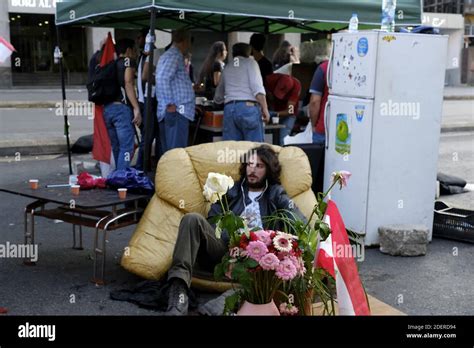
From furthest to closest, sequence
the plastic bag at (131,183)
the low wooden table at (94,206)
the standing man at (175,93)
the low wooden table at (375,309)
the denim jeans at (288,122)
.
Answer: the denim jeans at (288,122) < the standing man at (175,93) < the plastic bag at (131,183) < the low wooden table at (94,206) < the low wooden table at (375,309)

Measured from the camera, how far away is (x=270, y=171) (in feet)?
16.0

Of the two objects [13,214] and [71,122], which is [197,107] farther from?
[71,122]

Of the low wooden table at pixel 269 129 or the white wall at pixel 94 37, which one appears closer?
the low wooden table at pixel 269 129

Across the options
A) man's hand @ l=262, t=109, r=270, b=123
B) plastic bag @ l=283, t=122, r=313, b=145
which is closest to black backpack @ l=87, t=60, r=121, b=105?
man's hand @ l=262, t=109, r=270, b=123

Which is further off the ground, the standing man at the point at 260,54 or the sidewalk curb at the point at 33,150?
the standing man at the point at 260,54

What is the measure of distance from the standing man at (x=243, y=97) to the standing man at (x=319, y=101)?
840mm

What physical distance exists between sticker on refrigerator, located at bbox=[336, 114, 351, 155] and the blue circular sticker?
0.62 m

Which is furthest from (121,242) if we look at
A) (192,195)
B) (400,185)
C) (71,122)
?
(71,122)

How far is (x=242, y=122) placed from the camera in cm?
766

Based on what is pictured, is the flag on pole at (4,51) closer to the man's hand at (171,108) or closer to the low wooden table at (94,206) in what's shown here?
the low wooden table at (94,206)

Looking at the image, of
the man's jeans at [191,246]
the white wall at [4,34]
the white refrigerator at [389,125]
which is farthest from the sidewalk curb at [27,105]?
the man's jeans at [191,246]

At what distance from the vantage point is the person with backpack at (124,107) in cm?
749

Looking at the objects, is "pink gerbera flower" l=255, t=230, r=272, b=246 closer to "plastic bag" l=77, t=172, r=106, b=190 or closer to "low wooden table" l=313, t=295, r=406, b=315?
"low wooden table" l=313, t=295, r=406, b=315

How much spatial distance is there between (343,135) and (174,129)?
209 cm
